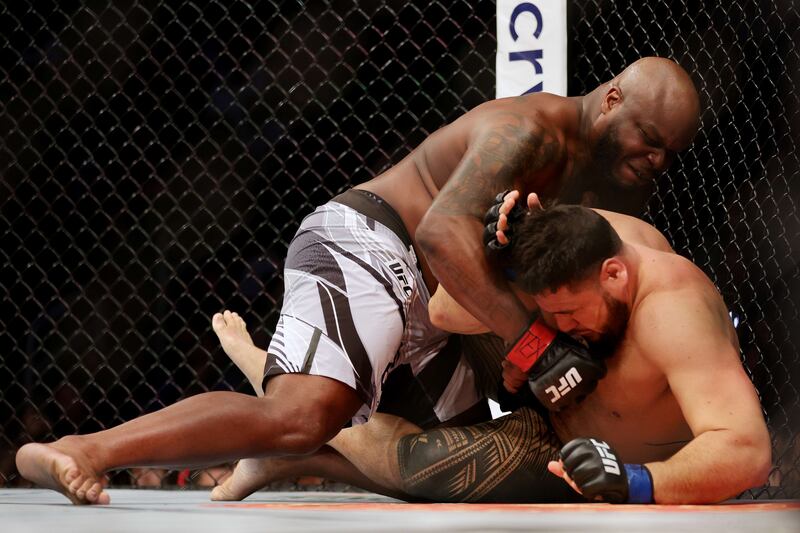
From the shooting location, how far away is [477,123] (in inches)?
65.1

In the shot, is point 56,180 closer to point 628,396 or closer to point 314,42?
point 314,42

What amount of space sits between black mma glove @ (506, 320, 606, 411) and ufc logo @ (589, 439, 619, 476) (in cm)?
17

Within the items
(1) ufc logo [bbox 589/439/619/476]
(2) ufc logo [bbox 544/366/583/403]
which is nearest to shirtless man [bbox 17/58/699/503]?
(2) ufc logo [bbox 544/366/583/403]

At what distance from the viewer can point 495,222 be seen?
55.2 inches

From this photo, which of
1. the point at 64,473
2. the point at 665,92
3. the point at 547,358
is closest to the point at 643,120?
the point at 665,92

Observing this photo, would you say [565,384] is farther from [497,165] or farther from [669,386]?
[497,165]

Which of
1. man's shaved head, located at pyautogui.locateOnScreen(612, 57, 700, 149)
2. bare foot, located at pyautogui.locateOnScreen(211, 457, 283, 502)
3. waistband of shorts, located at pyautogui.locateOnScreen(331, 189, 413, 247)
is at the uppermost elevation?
man's shaved head, located at pyautogui.locateOnScreen(612, 57, 700, 149)

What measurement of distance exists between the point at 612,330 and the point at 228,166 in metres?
1.91

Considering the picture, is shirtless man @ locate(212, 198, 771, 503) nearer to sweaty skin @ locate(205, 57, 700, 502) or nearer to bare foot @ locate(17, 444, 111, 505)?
sweaty skin @ locate(205, 57, 700, 502)

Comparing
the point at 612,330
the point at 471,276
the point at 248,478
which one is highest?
the point at 471,276

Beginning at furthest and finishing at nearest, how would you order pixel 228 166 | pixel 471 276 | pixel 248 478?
pixel 228 166
pixel 248 478
pixel 471 276

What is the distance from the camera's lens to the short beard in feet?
4.36

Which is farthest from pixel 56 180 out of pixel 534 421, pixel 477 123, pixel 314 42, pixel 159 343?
pixel 534 421

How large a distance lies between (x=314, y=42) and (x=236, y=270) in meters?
1.14
